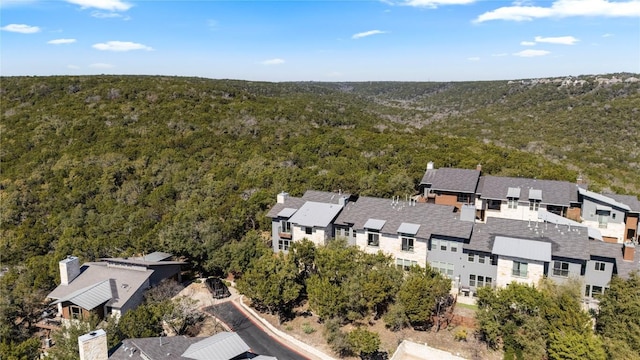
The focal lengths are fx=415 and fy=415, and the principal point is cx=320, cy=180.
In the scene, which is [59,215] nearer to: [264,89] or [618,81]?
[264,89]

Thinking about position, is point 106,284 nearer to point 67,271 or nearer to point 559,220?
point 67,271

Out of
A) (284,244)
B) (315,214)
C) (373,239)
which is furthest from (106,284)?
(373,239)

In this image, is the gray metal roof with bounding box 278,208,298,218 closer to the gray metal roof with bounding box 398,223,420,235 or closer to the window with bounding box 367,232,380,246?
the window with bounding box 367,232,380,246

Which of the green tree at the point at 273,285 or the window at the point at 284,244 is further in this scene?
the window at the point at 284,244

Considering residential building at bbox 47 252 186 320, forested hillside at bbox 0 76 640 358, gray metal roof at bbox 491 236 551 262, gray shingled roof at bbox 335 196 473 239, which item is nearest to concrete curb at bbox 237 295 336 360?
forested hillside at bbox 0 76 640 358

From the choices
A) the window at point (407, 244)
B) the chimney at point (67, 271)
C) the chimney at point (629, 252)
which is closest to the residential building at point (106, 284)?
the chimney at point (67, 271)

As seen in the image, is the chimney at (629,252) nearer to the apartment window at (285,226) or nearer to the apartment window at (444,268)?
the apartment window at (444,268)
